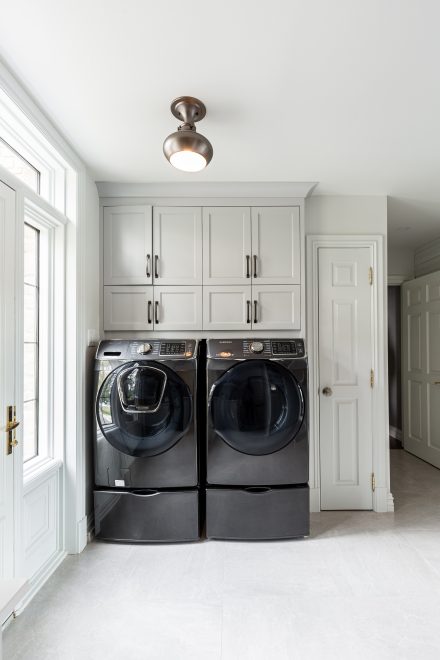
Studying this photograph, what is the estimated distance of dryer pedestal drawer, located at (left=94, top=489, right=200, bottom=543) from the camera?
8.14 feet

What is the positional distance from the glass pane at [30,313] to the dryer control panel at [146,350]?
41 centimetres

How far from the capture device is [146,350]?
2.49 meters

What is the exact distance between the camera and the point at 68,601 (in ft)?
6.36

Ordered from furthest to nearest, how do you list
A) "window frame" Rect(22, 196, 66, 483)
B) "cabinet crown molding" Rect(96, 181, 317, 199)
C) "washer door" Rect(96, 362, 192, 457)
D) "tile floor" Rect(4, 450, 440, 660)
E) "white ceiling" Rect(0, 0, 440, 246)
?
1. "cabinet crown molding" Rect(96, 181, 317, 199)
2. "washer door" Rect(96, 362, 192, 457)
3. "window frame" Rect(22, 196, 66, 483)
4. "tile floor" Rect(4, 450, 440, 660)
5. "white ceiling" Rect(0, 0, 440, 246)

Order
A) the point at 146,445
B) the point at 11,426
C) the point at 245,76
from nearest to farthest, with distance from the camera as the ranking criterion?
the point at 245,76 < the point at 11,426 < the point at 146,445

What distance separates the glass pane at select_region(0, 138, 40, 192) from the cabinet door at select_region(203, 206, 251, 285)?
1.11 meters

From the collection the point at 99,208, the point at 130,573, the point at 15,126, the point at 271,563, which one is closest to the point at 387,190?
the point at 99,208

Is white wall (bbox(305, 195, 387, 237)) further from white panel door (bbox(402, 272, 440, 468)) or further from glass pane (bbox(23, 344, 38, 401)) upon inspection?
glass pane (bbox(23, 344, 38, 401))

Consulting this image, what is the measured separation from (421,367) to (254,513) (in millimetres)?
2738

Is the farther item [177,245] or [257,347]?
[177,245]

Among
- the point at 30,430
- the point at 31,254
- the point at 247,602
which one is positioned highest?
the point at 31,254

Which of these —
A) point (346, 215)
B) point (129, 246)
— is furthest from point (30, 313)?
point (346, 215)

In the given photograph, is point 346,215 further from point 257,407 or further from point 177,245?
point 257,407

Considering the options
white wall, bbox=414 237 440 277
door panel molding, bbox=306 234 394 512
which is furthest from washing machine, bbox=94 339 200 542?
white wall, bbox=414 237 440 277
